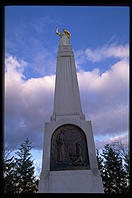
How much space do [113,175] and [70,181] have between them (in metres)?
13.8

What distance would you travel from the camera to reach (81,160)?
9.40 metres

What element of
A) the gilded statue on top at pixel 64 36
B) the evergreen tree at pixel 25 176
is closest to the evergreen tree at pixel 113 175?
the evergreen tree at pixel 25 176

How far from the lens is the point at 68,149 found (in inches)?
376

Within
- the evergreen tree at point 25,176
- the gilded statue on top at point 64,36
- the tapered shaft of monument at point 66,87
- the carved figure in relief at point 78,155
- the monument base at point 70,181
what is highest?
the gilded statue on top at point 64,36

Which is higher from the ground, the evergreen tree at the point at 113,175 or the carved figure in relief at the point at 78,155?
the carved figure in relief at the point at 78,155

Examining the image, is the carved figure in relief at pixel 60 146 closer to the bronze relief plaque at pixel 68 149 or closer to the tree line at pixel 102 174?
the bronze relief plaque at pixel 68 149

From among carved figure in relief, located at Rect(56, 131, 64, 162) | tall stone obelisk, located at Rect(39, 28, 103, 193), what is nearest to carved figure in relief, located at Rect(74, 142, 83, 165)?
tall stone obelisk, located at Rect(39, 28, 103, 193)

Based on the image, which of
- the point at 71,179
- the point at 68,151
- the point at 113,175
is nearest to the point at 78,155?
the point at 68,151

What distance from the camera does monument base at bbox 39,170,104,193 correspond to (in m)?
8.86

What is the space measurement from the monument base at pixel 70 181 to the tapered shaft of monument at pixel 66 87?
343 cm

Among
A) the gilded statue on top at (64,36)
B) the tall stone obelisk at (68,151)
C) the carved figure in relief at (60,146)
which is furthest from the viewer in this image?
the gilded statue on top at (64,36)

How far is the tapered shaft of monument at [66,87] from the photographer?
11.5 m

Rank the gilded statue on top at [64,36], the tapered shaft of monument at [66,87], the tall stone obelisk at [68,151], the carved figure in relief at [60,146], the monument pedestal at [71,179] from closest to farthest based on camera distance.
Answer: the monument pedestal at [71,179] → the tall stone obelisk at [68,151] → the carved figure in relief at [60,146] → the tapered shaft of monument at [66,87] → the gilded statue on top at [64,36]
